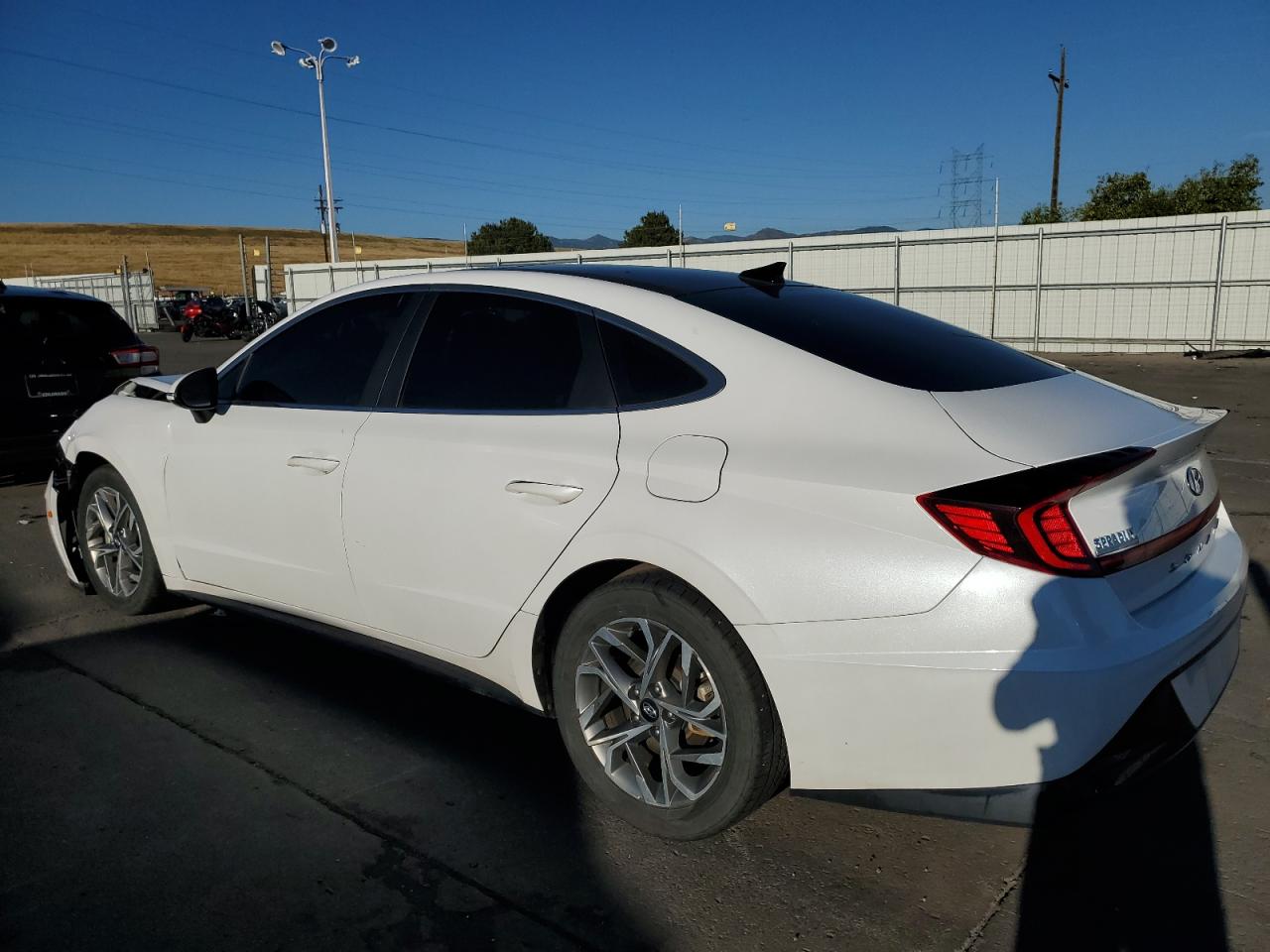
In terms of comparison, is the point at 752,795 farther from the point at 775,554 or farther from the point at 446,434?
the point at 446,434

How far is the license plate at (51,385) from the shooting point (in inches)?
287

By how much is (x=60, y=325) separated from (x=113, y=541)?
3951 mm

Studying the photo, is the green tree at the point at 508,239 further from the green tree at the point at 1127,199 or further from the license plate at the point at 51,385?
the license plate at the point at 51,385

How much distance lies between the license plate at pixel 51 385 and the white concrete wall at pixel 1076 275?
39.8 feet

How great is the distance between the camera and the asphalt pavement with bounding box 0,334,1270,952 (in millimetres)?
2346

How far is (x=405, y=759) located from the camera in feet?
10.6

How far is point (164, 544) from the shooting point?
13.6ft

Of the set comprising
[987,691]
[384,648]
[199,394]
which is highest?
[199,394]

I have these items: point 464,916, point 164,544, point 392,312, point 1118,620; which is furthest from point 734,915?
point 164,544

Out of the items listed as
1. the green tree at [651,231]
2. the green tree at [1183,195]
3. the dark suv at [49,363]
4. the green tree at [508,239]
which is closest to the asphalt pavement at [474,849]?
the dark suv at [49,363]

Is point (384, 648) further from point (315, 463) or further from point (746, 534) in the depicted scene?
point (746, 534)

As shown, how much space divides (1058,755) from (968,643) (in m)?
0.32

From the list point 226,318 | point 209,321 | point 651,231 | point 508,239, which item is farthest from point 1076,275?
point 508,239

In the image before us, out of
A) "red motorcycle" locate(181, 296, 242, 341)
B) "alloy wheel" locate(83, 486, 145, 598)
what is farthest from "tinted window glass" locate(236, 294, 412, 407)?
"red motorcycle" locate(181, 296, 242, 341)
